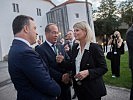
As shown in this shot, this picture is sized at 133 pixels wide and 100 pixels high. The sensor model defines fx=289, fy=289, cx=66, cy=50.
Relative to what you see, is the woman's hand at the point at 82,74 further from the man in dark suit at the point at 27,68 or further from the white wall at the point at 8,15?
the white wall at the point at 8,15

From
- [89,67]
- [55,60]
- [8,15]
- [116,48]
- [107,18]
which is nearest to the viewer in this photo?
[89,67]

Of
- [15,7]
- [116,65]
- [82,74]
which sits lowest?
[116,65]

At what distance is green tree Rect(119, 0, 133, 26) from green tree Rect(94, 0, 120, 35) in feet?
6.37

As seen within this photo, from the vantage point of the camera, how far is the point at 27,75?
3.14 metres

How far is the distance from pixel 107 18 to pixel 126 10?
25.6 ft

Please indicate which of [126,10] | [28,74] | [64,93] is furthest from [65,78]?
[126,10]

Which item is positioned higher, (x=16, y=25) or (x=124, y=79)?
(x=16, y=25)

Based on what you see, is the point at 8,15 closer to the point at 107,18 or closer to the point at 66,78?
the point at 66,78

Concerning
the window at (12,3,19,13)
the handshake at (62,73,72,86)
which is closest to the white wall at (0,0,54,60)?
the window at (12,3,19,13)

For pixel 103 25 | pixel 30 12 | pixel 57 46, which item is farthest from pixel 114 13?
pixel 57 46

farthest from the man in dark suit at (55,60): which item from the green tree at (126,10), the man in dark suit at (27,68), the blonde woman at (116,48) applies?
the green tree at (126,10)

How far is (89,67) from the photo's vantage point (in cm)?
413

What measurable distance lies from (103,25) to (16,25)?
230ft

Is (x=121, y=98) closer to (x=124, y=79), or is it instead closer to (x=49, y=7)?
(x=124, y=79)
